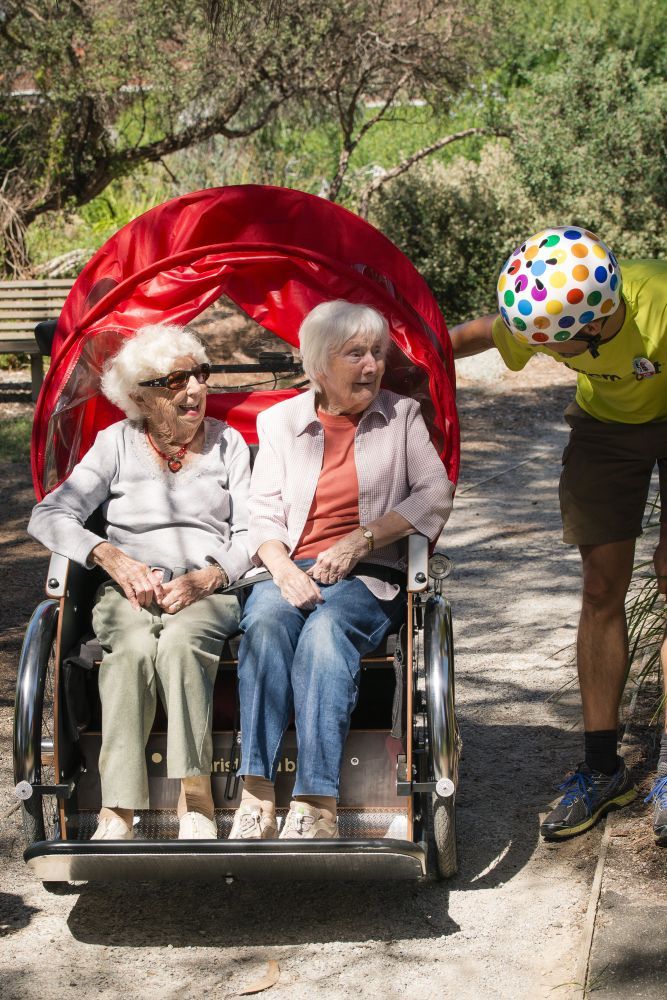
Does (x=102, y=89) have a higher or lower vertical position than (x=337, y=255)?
higher

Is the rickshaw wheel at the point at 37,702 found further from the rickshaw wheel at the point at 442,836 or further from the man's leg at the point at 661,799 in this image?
the man's leg at the point at 661,799

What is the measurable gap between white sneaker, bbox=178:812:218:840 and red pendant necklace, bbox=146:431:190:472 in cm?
112

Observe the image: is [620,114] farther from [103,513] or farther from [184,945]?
[184,945]

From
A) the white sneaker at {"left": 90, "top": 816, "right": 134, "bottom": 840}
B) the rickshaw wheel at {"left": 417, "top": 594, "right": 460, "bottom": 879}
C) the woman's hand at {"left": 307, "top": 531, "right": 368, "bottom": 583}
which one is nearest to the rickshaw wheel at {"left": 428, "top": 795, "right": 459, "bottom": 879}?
the rickshaw wheel at {"left": 417, "top": 594, "right": 460, "bottom": 879}

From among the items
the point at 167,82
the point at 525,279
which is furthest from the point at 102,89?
→ the point at 525,279

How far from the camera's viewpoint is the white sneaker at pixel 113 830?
3.27 metres

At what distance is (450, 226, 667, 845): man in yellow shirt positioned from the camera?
3332 mm

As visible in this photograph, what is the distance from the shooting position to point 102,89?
12.4m

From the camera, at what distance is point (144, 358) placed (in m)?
3.81

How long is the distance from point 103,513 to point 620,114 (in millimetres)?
10806

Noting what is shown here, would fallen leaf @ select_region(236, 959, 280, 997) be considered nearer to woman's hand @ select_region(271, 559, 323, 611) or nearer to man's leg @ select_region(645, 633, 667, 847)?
woman's hand @ select_region(271, 559, 323, 611)

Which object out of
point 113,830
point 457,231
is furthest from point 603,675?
point 457,231

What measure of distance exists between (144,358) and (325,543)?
31.9 inches

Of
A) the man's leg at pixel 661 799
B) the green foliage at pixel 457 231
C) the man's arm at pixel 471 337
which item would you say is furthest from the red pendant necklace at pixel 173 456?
the green foliage at pixel 457 231
